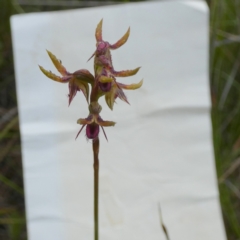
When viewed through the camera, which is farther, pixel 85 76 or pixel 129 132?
→ pixel 129 132

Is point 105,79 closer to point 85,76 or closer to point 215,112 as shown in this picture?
point 85,76

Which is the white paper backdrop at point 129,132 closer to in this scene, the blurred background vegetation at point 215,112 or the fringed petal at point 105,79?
the blurred background vegetation at point 215,112

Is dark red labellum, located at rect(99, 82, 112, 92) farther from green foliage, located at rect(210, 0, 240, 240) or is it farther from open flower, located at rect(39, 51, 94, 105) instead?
green foliage, located at rect(210, 0, 240, 240)

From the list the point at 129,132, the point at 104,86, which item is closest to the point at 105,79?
the point at 104,86

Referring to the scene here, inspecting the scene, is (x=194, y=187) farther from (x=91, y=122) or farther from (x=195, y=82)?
(x=91, y=122)

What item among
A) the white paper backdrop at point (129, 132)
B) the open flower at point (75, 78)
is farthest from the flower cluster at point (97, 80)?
the white paper backdrop at point (129, 132)

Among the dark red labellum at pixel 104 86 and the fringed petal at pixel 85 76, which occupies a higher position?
the fringed petal at pixel 85 76

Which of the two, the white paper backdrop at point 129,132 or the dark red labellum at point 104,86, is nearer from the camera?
the dark red labellum at point 104,86
